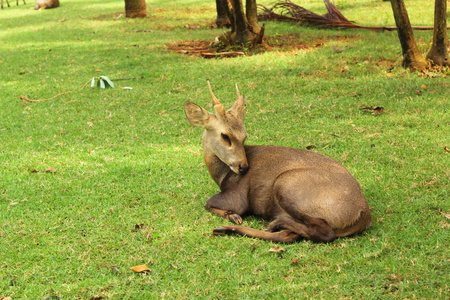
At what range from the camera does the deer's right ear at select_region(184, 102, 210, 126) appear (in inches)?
191

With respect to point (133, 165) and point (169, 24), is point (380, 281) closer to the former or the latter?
point (133, 165)

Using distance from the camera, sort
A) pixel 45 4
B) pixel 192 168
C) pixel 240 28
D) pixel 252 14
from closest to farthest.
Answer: pixel 192 168
pixel 240 28
pixel 252 14
pixel 45 4

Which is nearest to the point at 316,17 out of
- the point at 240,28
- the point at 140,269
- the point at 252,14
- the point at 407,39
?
the point at 252,14

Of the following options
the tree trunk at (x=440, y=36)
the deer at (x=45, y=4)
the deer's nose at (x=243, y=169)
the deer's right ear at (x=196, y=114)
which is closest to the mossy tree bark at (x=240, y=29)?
the tree trunk at (x=440, y=36)

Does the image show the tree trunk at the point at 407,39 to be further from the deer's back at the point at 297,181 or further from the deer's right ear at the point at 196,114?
the deer's right ear at the point at 196,114

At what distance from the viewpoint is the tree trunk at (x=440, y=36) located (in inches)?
349

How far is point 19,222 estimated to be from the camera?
4887 mm

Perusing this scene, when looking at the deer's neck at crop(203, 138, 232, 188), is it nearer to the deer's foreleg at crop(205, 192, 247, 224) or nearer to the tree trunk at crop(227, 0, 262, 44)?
the deer's foreleg at crop(205, 192, 247, 224)

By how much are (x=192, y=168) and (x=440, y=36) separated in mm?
5686

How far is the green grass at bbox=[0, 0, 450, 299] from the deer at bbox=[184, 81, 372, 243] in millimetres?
143

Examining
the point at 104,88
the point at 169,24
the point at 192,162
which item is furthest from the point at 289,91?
the point at 169,24

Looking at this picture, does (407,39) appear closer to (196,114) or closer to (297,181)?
(196,114)

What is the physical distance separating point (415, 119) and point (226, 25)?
9.28 meters

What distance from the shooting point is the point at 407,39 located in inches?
351
